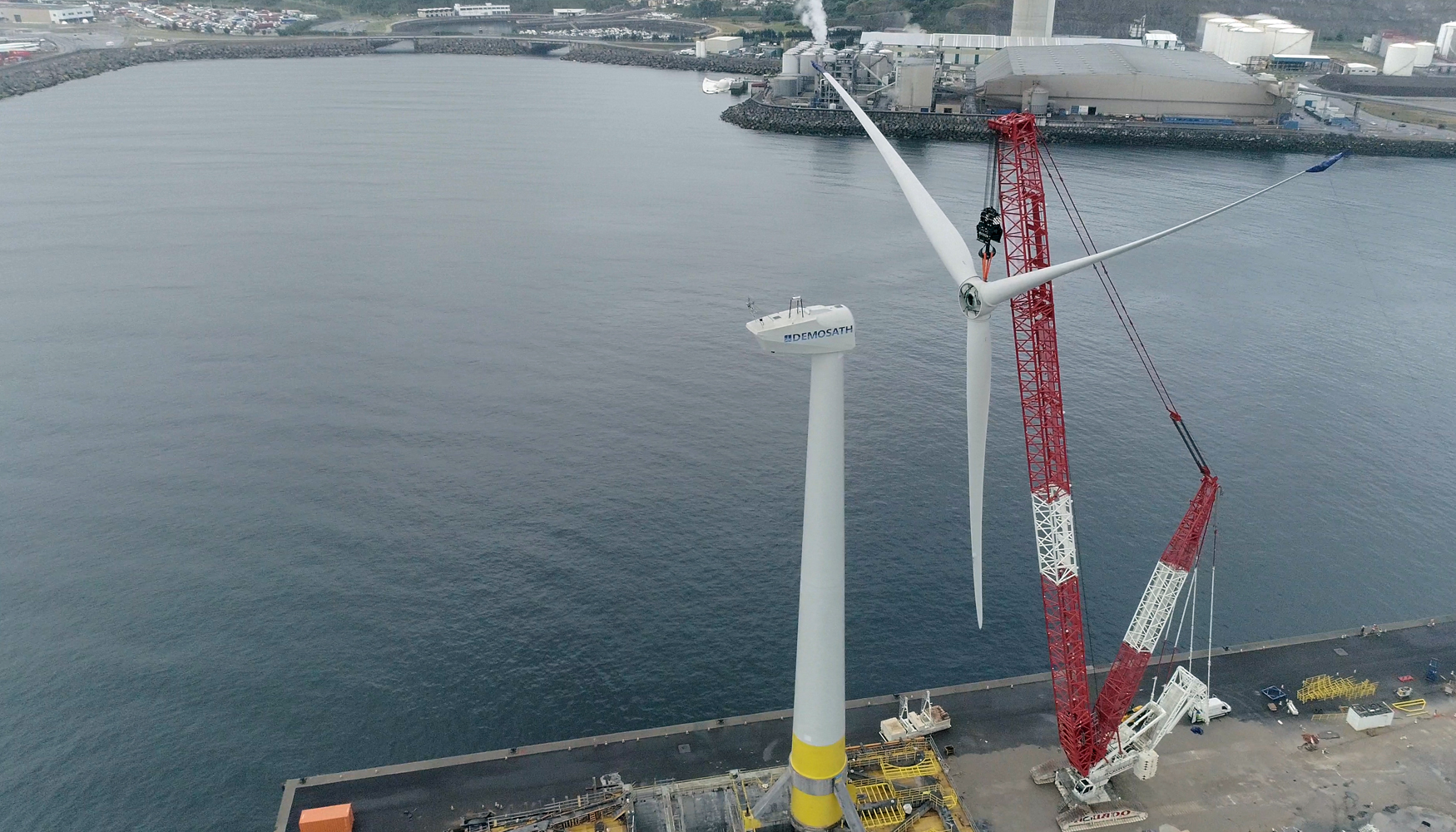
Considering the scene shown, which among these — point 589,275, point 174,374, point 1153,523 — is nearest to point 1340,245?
point 1153,523

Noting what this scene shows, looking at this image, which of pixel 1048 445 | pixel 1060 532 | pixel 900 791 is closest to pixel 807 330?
pixel 1048 445

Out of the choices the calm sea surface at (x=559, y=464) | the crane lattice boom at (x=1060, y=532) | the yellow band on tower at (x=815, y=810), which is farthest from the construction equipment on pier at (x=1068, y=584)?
the calm sea surface at (x=559, y=464)

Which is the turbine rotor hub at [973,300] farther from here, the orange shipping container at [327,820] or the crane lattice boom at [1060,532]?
the orange shipping container at [327,820]

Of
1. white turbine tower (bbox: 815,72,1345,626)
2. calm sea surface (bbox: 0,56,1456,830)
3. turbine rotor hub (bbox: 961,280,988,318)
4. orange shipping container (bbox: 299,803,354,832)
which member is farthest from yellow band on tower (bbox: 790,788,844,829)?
turbine rotor hub (bbox: 961,280,988,318)

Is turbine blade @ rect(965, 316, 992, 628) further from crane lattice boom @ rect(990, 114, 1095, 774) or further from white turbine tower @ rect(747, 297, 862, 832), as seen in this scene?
crane lattice boom @ rect(990, 114, 1095, 774)

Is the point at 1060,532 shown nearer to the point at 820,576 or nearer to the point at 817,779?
the point at 820,576

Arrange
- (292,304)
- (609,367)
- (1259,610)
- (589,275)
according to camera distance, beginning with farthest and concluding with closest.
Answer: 1. (589,275)
2. (292,304)
3. (609,367)
4. (1259,610)

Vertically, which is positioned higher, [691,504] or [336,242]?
[336,242]

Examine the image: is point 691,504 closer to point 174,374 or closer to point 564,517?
point 564,517

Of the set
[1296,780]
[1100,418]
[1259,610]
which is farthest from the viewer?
[1100,418]
